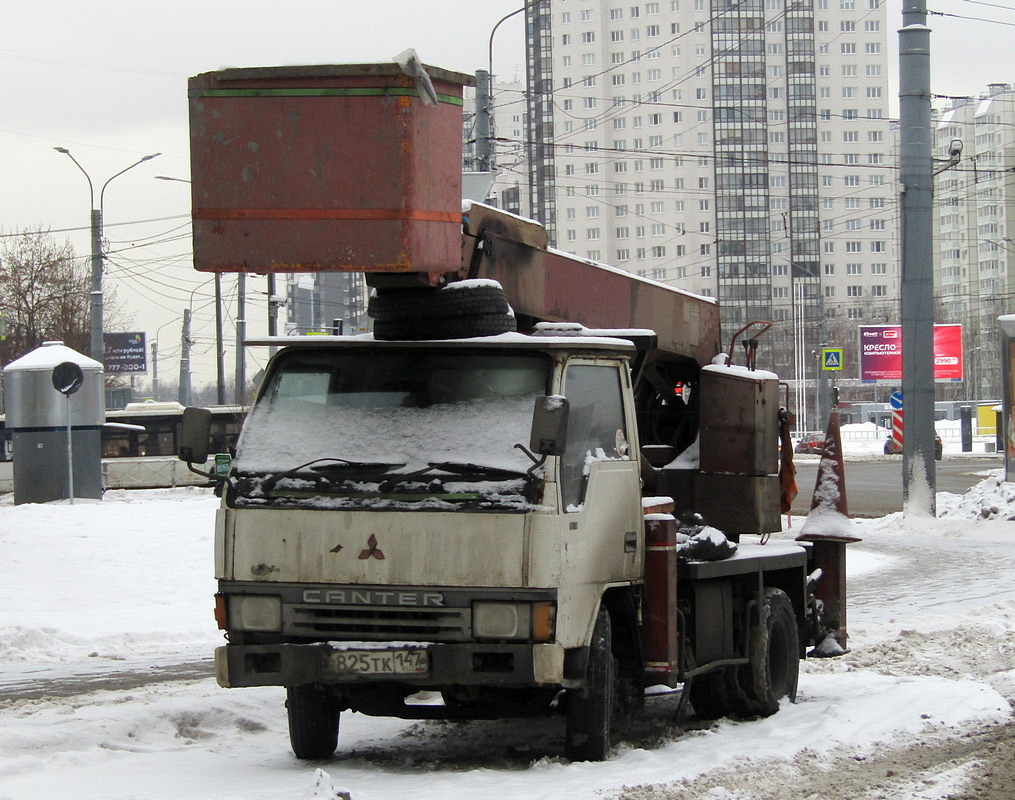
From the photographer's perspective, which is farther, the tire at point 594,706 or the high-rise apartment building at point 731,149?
the high-rise apartment building at point 731,149

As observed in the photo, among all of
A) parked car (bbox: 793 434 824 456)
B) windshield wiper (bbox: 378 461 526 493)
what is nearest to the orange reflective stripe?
windshield wiper (bbox: 378 461 526 493)

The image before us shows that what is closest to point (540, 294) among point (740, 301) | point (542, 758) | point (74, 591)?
point (542, 758)

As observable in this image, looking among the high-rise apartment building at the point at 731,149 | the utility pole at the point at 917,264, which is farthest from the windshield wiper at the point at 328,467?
the high-rise apartment building at the point at 731,149

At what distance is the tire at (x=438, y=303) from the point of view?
7180 millimetres

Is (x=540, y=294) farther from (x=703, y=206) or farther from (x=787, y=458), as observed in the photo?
(x=703, y=206)

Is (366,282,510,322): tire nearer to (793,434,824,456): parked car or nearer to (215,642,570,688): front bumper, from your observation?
(215,642,570,688): front bumper

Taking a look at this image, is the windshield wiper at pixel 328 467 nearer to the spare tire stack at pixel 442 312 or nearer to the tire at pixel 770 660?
the spare tire stack at pixel 442 312

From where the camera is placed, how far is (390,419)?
704cm

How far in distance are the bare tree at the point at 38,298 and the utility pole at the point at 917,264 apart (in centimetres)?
3249

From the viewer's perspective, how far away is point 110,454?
43594mm

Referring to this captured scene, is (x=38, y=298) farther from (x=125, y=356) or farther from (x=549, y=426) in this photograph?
(x=549, y=426)

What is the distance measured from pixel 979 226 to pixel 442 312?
514ft

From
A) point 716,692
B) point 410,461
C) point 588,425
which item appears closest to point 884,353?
point 716,692

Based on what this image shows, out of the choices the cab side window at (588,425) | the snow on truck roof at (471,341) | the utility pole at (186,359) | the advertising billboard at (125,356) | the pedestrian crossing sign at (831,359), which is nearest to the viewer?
the cab side window at (588,425)
